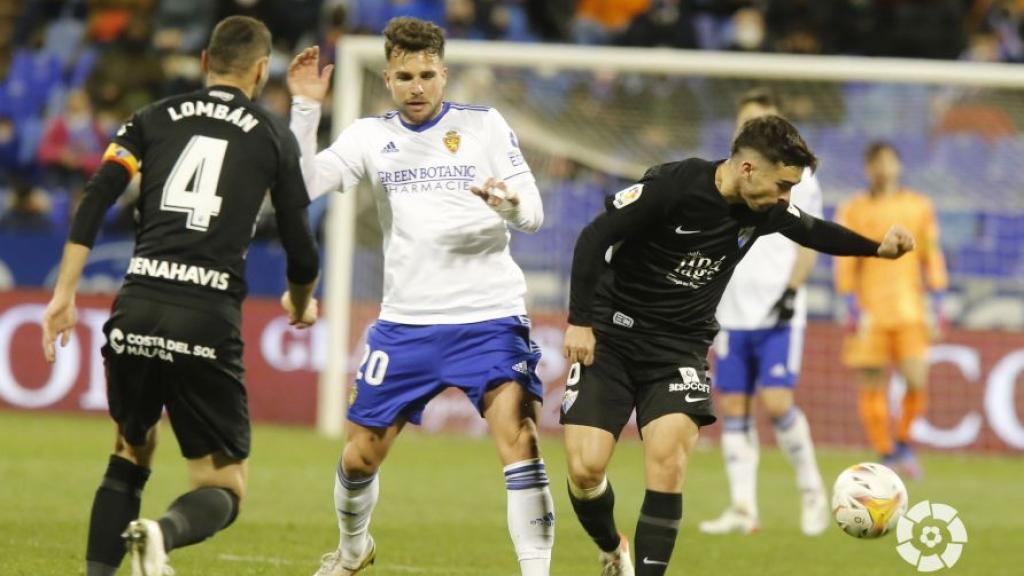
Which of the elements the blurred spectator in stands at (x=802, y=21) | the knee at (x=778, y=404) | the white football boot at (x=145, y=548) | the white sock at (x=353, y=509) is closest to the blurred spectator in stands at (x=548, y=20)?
the blurred spectator in stands at (x=802, y=21)

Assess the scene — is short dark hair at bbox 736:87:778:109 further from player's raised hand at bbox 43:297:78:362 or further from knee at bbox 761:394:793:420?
player's raised hand at bbox 43:297:78:362

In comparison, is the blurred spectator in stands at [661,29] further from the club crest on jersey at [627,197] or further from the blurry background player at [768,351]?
the club crest on jersey at [627,197]

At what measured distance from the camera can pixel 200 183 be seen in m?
5.98

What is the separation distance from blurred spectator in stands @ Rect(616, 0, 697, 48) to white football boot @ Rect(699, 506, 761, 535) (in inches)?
356

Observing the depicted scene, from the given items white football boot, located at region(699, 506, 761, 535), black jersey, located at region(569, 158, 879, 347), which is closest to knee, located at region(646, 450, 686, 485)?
black jersey, located at region(569, 158, 879, 347)

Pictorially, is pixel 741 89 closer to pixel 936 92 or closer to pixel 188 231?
pixel 936 92

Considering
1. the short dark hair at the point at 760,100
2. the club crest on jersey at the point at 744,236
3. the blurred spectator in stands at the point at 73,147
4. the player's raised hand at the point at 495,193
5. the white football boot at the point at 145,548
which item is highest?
the blurred spectator in stands at the point at 73,147

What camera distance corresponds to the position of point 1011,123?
1555 centimetres

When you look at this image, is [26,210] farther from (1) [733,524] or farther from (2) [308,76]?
(2) [308,76]

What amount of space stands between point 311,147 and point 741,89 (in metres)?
9.67

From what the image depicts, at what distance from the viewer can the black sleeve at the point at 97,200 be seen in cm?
580

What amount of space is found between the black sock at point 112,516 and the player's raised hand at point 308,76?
158 cm

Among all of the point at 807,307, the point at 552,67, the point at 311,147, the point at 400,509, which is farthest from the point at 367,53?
the point at 311,147

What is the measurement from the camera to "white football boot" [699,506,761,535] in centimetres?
986
